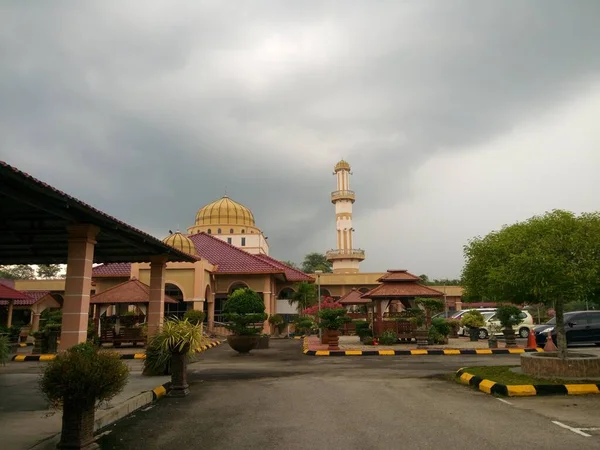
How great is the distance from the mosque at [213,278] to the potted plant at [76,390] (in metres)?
14.8

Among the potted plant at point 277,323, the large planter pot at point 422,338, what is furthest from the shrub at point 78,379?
the potted plant at point 277,323

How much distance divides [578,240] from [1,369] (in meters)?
15.4

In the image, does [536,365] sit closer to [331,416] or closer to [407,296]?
[331,416]

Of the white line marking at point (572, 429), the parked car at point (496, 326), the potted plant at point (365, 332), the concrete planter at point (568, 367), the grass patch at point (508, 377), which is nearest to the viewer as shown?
the white line marking at point (572, 429)

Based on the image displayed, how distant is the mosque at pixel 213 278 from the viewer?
28125mm

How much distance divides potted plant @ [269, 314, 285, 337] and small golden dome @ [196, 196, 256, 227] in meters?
19.8

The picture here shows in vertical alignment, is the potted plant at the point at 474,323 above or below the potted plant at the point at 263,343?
above

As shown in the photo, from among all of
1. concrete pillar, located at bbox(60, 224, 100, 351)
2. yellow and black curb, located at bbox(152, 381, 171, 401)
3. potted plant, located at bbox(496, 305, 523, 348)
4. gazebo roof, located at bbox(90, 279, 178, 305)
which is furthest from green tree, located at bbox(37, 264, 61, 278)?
yellow and black curb, located at bbox(152, 381, 171, 401)

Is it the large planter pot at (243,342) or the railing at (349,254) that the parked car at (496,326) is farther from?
the railing at (349,254)

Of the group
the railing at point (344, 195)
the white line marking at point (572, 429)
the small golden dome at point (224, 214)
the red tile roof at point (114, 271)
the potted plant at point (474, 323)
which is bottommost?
the white line marking at point (572, 429)

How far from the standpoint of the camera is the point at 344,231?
5191 centimetres

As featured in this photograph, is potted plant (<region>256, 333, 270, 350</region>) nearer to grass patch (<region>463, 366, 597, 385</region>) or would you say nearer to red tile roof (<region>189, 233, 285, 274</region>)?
red tile roof (<region>189, 233, 285, 274</region>)

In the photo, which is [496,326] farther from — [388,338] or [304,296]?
[304,296]

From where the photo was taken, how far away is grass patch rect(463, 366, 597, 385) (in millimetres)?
9352
